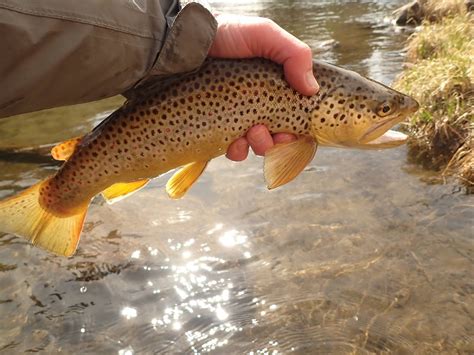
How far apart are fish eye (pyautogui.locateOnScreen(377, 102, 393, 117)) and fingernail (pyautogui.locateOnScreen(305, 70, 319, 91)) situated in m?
0.44

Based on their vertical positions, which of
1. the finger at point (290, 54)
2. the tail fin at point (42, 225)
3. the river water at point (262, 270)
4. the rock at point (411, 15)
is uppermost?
the finger at point (290, 54)

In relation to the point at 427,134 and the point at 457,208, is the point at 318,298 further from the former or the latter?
the point at 427,134

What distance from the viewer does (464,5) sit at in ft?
46.2

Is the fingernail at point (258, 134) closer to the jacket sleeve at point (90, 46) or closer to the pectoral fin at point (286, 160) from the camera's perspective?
the pectoral fin at point (286, 160)

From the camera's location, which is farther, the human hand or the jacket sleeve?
the human hand

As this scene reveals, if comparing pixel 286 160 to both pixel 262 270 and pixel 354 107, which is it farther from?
pixel 262 270

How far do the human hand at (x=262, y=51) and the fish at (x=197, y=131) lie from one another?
0.06 meters

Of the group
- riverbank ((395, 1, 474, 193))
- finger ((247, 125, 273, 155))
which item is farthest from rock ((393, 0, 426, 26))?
finger ((247, 125, 273, 155))

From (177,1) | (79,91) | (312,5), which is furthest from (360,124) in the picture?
(312,5)

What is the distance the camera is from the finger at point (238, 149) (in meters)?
3.21

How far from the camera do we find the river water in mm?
4340

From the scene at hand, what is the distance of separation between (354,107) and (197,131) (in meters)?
1.01

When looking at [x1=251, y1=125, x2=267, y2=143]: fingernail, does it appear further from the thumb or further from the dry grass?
the dry grass

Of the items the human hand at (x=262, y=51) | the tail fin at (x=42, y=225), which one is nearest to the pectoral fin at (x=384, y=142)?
the human hand at (x=262, y=51)
